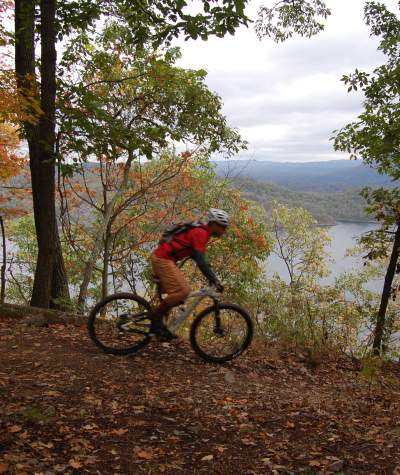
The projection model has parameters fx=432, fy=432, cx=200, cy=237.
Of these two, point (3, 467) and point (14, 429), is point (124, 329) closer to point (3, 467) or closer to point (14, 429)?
point (14, 429)

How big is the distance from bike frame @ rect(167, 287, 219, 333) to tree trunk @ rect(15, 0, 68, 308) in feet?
13.3

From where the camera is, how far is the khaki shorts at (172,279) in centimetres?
607

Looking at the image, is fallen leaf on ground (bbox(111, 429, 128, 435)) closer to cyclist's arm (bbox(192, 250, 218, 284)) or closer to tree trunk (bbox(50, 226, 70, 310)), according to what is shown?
cyclist's arm (bbox(192, 250, 218, 284))

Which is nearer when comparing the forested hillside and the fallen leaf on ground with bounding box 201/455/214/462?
the fallen leaf on ground with bounding box 201/455/214/462

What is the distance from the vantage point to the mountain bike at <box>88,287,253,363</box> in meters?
6.46

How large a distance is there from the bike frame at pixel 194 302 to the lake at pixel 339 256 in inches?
2442

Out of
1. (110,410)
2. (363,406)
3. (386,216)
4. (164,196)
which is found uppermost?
(164,196)

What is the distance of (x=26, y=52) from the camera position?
31.6 feet

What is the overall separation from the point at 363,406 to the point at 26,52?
9582mm

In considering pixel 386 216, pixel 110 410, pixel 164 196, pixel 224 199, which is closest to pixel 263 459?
pixel 110 410

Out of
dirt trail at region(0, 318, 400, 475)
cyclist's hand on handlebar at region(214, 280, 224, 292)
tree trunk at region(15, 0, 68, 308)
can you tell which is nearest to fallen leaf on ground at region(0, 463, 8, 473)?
dirt trail at region(0, 318, 400, 475)

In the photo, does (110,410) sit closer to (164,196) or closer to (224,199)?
(164,196)

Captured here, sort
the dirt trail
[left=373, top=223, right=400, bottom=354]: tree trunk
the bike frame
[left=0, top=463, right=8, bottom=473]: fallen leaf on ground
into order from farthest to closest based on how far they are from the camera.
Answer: [left=373, top=223, right=400, bottom=354]: tree trunk, the bike frame, the dirt trail, [left=0, top=463, right=8, bottom=473]: fallen leaf on ground

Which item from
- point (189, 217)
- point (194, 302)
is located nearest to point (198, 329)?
point (194, 302)
